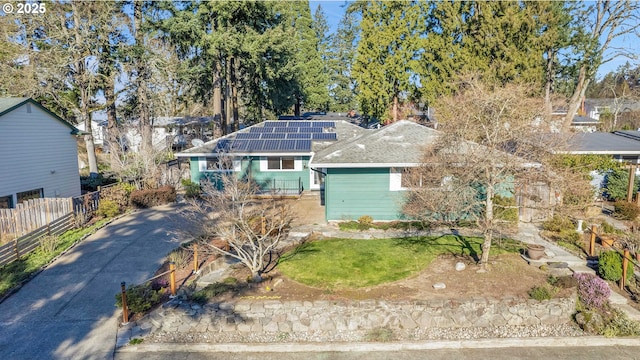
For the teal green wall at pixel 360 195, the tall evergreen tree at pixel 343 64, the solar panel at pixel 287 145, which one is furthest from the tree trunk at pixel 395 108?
the tall evergreen tree at pixel 343 64

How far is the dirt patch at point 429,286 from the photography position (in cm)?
934

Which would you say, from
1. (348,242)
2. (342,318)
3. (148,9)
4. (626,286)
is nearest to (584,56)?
(626,286)

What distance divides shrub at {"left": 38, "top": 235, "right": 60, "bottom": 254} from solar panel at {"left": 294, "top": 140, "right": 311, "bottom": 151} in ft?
40.2

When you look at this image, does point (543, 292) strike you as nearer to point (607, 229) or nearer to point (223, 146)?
point (607, 229)

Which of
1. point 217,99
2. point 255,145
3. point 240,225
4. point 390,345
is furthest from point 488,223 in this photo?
point 217,99

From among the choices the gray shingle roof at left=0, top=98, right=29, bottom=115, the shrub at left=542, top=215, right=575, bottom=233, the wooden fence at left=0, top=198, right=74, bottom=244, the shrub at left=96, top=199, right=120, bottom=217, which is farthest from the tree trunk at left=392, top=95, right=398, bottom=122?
the gray shingle roof at left=0, top=98, right=29, bottom=115

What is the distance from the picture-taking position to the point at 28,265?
11.8 metres

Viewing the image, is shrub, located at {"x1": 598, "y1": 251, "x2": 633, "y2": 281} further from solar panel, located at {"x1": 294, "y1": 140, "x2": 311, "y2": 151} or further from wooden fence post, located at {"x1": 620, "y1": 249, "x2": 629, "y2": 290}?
solar panel, located at {"x1": 294, "y1": 140, "x2": 311, "y2": 151}

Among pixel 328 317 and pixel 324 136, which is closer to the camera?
pixel 328 317

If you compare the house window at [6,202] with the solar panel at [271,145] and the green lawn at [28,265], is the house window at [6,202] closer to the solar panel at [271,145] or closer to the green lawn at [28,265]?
the green lawn at [28,265]

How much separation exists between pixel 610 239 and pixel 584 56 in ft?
54.9

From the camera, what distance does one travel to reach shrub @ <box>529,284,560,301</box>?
9086 mm

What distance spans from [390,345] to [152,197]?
15308 mm

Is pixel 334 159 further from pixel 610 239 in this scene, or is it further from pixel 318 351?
pixel 610 239
